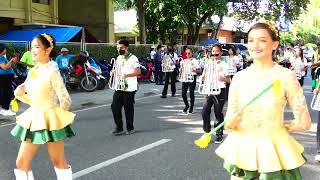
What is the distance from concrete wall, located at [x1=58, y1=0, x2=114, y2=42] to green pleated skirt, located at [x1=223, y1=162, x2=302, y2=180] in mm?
24875

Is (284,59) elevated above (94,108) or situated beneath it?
elevated above

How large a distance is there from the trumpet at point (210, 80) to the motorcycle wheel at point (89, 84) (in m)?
9.24

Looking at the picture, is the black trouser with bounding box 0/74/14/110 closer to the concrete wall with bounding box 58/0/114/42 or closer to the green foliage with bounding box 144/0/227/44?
the concrete wall with bounding box 58/0/114/42

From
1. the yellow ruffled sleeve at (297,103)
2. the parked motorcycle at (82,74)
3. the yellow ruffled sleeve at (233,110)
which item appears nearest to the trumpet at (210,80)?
the yellow ruffled sleeve at (233,110)

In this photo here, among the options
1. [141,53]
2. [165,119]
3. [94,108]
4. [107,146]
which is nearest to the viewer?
[107,146]

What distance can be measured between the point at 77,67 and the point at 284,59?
805 centimetres

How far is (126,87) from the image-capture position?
8.91 meters

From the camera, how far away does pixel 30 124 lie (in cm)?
465

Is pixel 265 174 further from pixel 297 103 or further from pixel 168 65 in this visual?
pixel 168 65

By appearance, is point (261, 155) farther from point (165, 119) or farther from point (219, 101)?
point (165, 119)

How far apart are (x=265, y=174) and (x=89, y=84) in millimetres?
14119

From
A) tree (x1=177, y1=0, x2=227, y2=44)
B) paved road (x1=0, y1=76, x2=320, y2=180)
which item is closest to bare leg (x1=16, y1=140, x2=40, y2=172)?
paved road (x1=0, y1=76, x2=320, y2=180)

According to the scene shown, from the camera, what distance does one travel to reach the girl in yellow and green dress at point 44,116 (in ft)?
15.1

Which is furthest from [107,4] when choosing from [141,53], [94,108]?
[94,108]
